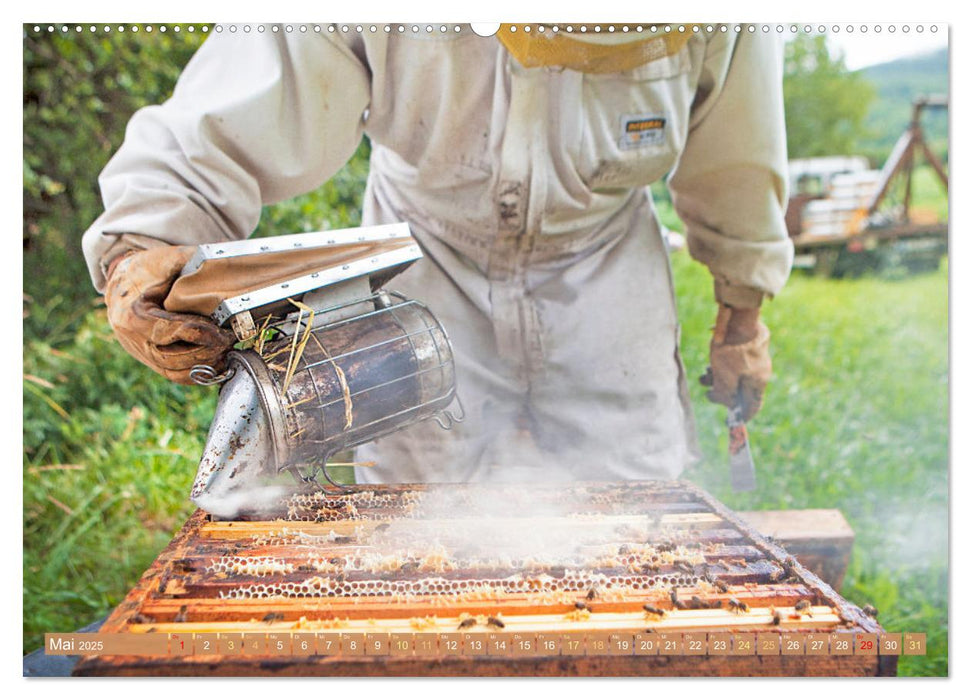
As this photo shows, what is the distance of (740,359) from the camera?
229cm

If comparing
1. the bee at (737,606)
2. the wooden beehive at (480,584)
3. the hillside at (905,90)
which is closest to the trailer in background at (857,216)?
the hillside at (905,90)

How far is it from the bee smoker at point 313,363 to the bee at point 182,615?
0.24 metres

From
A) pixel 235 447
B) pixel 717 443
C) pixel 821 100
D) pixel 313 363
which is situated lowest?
pixel 717 443

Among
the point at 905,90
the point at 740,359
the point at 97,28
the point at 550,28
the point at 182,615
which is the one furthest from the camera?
the point at 740,359

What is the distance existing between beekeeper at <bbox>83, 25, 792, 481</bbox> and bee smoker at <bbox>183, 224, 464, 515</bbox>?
0.10 m

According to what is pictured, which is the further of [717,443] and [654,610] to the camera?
[717,443]

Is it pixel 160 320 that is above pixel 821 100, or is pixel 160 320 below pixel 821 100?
below

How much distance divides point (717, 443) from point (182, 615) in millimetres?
1590

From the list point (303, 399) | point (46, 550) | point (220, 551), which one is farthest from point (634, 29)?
point (46, 550)

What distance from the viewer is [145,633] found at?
1.25m

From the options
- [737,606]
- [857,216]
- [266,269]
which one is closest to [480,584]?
[737,606]

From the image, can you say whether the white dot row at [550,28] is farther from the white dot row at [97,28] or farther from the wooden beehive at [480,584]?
the wooden beehive at [480,584]

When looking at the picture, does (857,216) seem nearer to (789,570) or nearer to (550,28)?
(550,28)

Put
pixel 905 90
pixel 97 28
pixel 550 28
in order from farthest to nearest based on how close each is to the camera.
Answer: pixel 905 90 → pixel 97 28 → pixel 550 28
